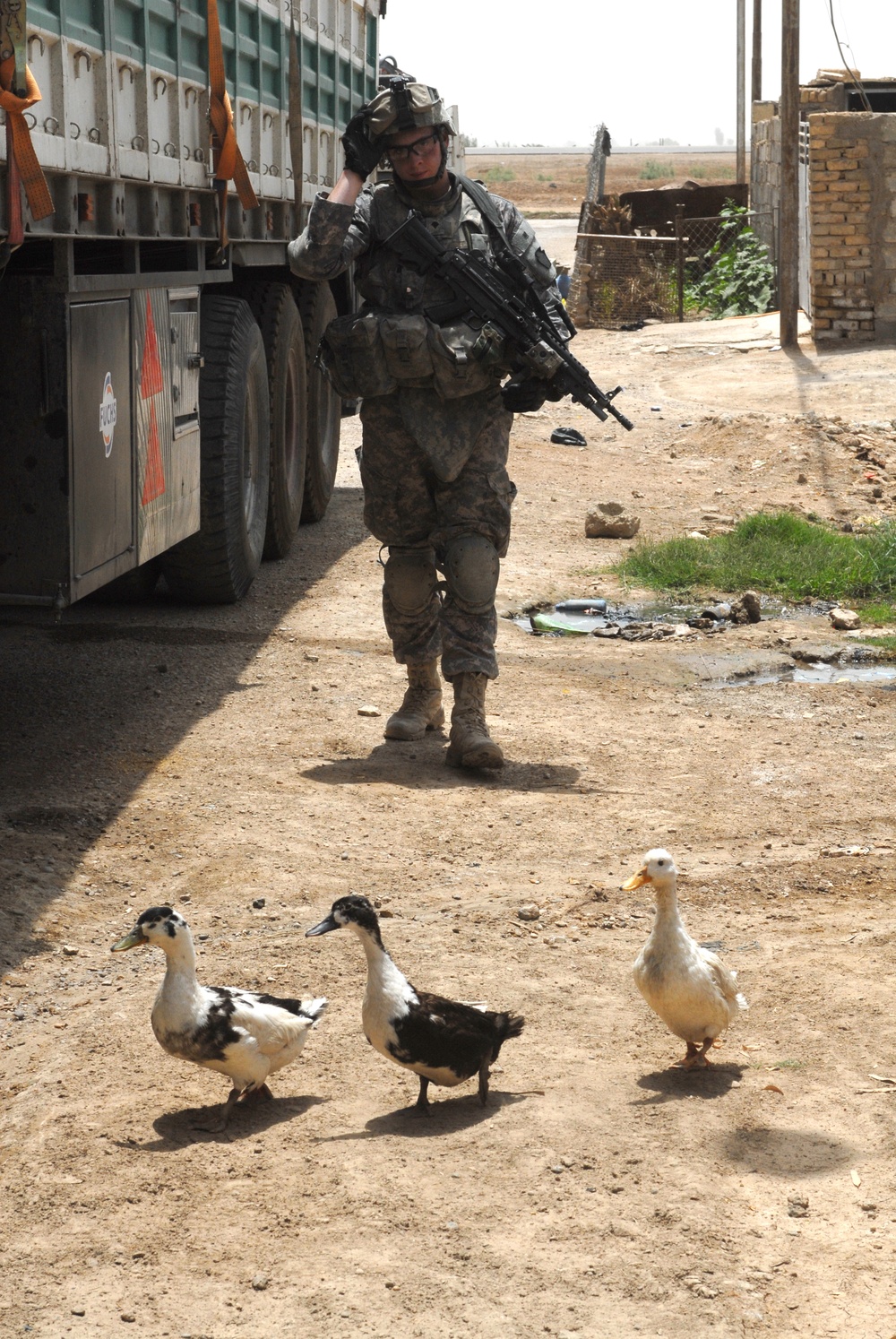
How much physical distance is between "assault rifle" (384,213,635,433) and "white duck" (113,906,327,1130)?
9.13ft

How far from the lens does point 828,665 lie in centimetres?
712

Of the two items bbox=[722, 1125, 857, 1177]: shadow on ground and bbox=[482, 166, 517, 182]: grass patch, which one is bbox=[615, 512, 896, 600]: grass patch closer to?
bbox=[722, 1125, 857, 1177]: shadow on ground

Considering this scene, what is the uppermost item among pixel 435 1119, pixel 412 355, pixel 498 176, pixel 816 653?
pixel 498 176

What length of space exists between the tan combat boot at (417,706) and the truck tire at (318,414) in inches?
142

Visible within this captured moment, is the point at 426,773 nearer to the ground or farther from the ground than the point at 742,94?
nearer to the ground

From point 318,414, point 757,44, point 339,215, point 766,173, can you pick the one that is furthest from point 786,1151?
point 757,44

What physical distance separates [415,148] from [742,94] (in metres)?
31.4

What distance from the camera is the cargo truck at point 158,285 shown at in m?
4.57

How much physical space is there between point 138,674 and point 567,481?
5.75 m

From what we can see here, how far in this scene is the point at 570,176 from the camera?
81.1 meters

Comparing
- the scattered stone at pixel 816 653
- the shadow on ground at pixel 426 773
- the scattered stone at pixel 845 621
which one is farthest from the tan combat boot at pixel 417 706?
the scattered stone at pixel 845 621

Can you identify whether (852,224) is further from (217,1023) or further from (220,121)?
(217,1023)

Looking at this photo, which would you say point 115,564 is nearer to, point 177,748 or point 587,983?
point 177,748

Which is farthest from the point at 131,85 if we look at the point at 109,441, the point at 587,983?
the point at 587,983
